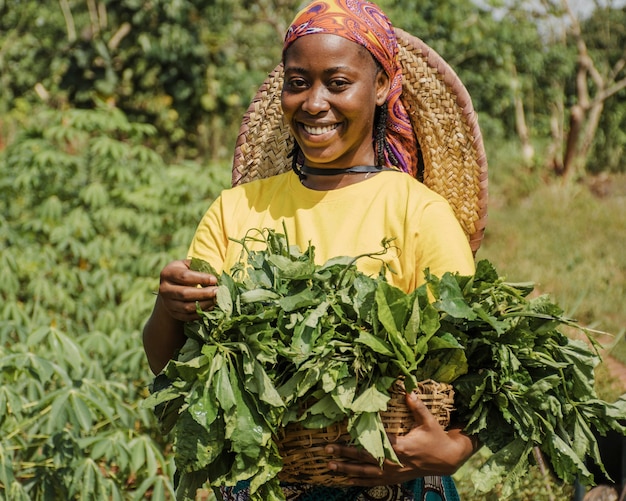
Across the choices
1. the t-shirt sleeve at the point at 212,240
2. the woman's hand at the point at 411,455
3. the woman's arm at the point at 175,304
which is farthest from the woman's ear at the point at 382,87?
the woman's hand at the point at 411,455

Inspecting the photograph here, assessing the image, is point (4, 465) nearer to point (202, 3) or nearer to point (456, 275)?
→ point (456, 275)

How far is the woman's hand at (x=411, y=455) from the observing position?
1412 mm

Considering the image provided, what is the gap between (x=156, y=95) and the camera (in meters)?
7.84

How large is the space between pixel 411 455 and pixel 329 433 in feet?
0.47

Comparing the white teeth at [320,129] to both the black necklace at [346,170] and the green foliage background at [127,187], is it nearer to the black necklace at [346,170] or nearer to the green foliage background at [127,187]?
the black necklace at [346,170]

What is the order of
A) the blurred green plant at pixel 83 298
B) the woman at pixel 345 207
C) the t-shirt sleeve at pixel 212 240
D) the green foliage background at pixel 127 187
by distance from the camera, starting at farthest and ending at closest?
the green foliage background at pixel 127 187, the blurred green plant at pixel 83 298, the t-shirt sleeve at pixel 212 240, the woman at pixel 345 207

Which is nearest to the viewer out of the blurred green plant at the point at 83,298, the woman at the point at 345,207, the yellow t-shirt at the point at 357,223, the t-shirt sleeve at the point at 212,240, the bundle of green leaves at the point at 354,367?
the bundle of green leaves at the point at 354,367

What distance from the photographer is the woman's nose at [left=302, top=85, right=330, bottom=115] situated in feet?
5.32

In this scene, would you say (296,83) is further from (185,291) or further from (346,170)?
(185,291)

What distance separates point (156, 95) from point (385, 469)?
683 centimetres

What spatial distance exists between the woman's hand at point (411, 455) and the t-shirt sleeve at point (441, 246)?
0.27m

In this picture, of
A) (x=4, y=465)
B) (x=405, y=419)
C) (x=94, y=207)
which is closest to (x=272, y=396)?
(x=405, y=419)

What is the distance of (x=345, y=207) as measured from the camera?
169 cm

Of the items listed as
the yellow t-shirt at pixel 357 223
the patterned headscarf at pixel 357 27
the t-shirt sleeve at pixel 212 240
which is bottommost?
the t-shirt sleeve at pixel 212 240
